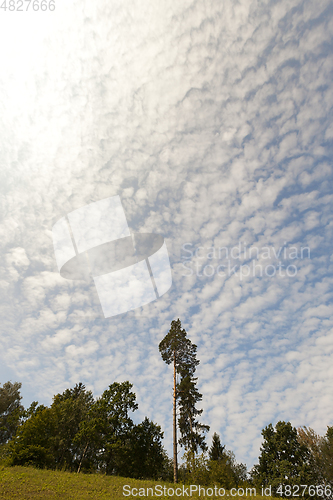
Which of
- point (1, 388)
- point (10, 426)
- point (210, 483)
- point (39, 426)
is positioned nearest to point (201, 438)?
point (210, 483)

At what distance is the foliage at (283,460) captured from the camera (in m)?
36.2

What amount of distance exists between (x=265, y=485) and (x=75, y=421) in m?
30.2

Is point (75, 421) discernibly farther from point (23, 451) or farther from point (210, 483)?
point (210, 483)

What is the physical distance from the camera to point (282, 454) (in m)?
39.4

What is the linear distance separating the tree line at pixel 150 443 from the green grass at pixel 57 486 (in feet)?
21.7

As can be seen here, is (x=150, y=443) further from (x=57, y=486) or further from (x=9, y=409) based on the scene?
(x=9, y=409)

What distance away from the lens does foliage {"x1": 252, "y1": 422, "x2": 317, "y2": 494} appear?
3622 cm

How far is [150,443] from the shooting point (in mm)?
33562

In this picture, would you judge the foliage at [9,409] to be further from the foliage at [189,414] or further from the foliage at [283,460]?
the foliage at [283,460]

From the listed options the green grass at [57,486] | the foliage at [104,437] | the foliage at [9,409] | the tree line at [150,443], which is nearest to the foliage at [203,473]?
the tree line at [150,443]

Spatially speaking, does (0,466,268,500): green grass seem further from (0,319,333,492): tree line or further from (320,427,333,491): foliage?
(320,427,333,491): foliage

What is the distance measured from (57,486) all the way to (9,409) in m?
41.2

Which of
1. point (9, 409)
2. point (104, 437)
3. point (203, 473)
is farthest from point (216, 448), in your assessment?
point (9, 409)

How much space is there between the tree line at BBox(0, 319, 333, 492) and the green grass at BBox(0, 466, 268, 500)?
21.7 feet
